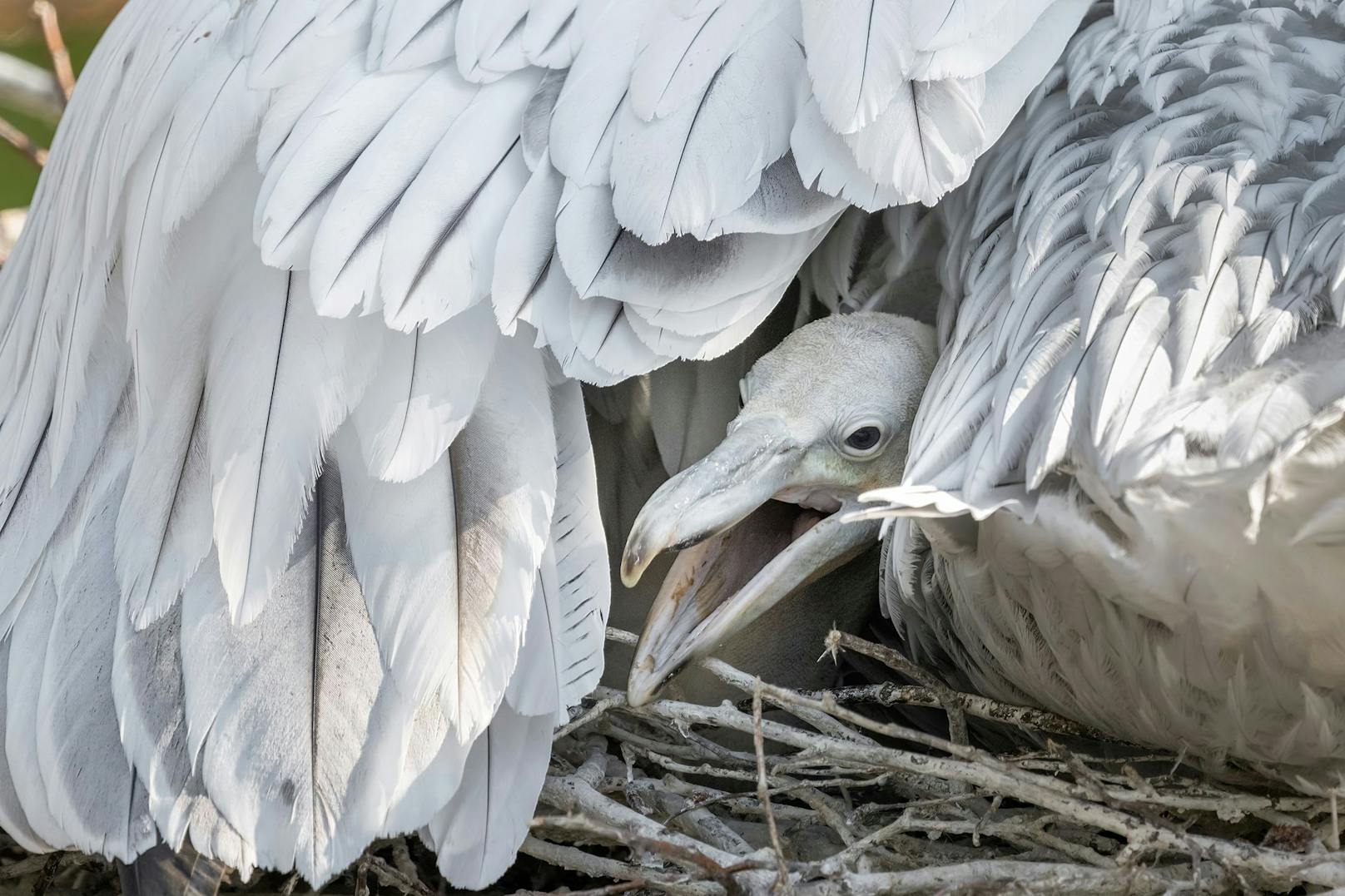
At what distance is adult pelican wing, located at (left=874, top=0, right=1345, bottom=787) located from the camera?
858 mm

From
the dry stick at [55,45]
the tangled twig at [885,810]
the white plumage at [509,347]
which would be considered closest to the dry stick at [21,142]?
the dry stick at [55,45]

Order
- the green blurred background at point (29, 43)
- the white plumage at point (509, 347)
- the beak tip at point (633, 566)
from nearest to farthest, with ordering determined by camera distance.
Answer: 1. the white plumage at point (509, 347)
2. the beak tip at point (633, 566)
3. the green blurred background at point (29, 43)

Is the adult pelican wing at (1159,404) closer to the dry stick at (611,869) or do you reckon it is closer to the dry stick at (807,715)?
the dry stick at (807,715)

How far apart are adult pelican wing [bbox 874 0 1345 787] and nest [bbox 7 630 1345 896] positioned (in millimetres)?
57

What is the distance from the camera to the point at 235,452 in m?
1.03

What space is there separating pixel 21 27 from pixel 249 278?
181 centimetres

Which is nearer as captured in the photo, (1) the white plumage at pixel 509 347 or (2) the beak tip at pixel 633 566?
(1) the white plumage at pixel 509 347

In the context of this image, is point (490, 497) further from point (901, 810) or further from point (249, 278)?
point (901, 810)

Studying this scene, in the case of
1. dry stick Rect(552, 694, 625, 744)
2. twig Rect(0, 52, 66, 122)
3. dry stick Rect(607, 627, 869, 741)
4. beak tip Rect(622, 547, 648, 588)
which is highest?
twig Rect(0, 52, 66, 122)

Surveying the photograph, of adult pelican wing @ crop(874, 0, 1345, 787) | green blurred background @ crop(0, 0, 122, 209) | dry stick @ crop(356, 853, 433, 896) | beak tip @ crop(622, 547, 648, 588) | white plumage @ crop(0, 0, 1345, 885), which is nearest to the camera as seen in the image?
adult pelican wing @ crop(874, 0, 1345, 787)

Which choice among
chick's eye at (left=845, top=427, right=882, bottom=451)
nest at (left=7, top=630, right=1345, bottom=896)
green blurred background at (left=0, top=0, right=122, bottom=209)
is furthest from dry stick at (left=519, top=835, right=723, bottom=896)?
green blurred background at (left=0, top=0, right=122, bottom=209)

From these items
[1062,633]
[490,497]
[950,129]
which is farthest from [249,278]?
[1062,633]

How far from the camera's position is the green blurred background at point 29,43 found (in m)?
2.57

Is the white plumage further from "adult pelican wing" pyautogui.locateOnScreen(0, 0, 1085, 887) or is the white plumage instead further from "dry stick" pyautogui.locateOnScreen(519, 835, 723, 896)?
"dry stick" pyautogui.locateOnScreen(519, 835, 723, 896)
